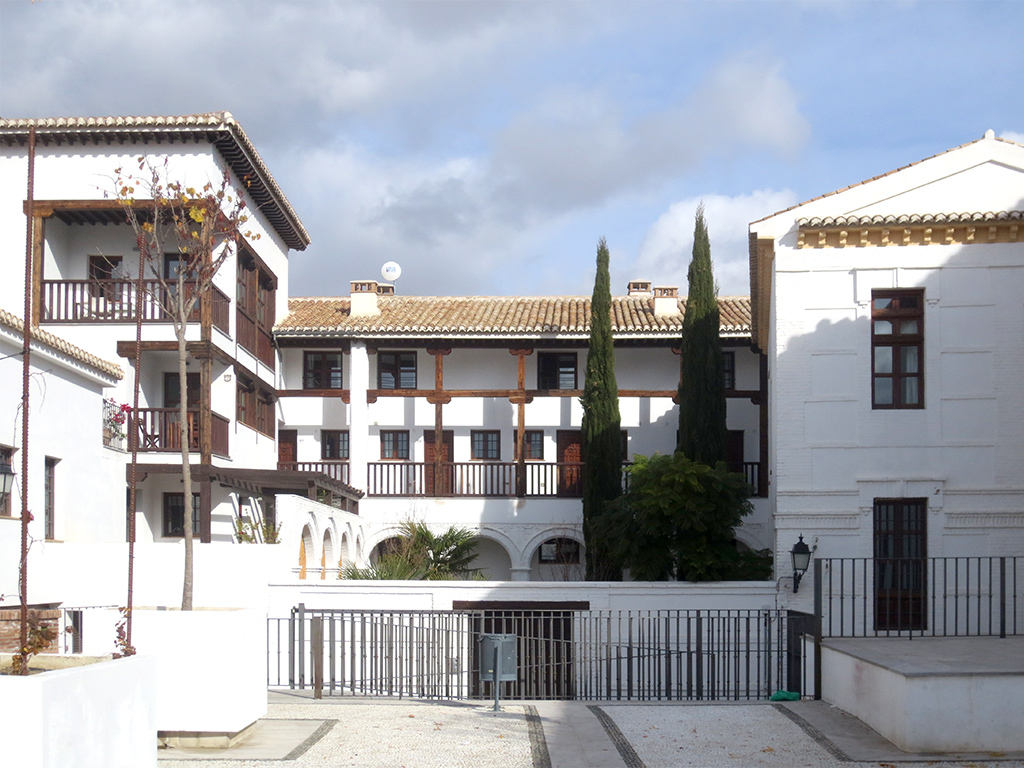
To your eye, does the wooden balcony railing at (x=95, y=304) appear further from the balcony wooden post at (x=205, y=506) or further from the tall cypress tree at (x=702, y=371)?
the tall cypress tree at (x=702, y=371)

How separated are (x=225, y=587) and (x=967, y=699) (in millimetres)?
10753

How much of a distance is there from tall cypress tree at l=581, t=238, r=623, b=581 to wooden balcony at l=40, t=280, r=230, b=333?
8.09 metres

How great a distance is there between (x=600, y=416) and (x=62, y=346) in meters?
12.2

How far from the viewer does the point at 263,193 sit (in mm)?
23891

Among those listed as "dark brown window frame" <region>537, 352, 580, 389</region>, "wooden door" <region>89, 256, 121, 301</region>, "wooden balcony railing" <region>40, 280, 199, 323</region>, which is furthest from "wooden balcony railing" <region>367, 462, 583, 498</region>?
"wooden door" <region>89, 256, 121, 301</region>

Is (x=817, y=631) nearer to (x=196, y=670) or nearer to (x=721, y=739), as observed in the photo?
(x=721, y=739)

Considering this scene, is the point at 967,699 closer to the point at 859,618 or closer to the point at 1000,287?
the point at 859,618

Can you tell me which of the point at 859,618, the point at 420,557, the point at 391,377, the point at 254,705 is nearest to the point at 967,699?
the point at 254,705

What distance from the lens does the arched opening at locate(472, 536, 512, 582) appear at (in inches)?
1094

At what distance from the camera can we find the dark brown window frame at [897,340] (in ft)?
60.8

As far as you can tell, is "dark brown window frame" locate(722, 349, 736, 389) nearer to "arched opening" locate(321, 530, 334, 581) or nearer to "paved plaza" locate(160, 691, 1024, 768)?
"arched opening" locate(321, 530, 334, 581)

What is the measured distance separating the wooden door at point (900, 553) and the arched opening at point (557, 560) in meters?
8.83

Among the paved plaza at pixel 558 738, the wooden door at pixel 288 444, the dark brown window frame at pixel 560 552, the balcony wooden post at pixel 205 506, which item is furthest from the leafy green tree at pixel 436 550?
the paved plaza at pixel 558 738

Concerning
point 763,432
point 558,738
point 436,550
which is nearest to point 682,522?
point 436,550
